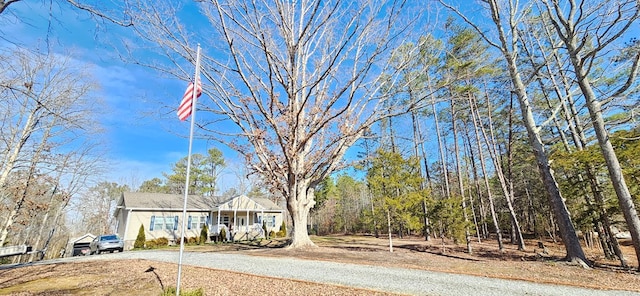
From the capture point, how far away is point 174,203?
23500 mm

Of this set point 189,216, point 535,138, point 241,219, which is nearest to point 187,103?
point 535,138

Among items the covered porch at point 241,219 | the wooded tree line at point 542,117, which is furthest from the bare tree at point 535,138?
the covered porch at point 241,219

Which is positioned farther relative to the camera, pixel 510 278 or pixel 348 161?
pixel 348 161

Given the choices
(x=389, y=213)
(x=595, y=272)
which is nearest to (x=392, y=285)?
(x=595, y=272)

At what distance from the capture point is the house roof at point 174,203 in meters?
21.6

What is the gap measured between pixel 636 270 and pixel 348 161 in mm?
9594

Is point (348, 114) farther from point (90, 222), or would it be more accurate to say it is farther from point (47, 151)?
point (90, 222)

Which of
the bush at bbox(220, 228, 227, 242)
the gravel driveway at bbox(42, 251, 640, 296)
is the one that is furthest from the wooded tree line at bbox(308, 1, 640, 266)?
the bush at bbox(220, 228, 227, 242)

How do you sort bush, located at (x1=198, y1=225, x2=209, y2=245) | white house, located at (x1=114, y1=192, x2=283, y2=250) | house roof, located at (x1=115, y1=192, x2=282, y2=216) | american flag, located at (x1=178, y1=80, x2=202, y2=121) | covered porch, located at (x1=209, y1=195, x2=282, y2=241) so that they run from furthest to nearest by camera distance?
covered porch, located at (x1=209, y1=195, x2=282, y2=241) < house roof, located at (x1=115, y1=192, x2=282, y2=216) < bush, located at (x1=198, y1=225, x2=209, y2=245) < white house, located at (x1=114, y1=192, x2=283, y2=250) < american flag, located at (x1=178, y1=80, x2=202, y2=121)

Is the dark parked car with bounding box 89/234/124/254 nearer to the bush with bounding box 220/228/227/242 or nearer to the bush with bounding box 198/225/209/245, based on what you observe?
the bush with bounding box 198/225/209/245

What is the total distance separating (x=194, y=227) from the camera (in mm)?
23766

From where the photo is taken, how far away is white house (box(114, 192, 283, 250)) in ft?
69.4

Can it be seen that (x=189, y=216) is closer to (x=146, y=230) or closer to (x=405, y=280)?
(x=146, y=230)

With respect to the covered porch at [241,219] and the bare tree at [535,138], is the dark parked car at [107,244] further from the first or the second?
the bare tree at [535,138]
